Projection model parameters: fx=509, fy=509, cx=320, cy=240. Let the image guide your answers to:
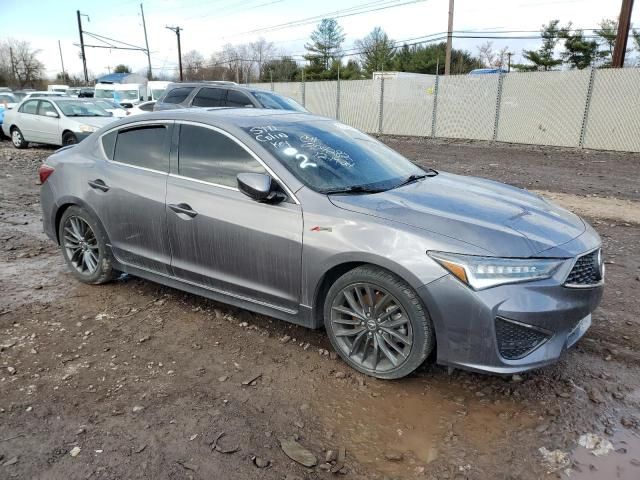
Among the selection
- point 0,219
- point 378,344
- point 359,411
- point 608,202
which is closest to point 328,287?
point 378,344

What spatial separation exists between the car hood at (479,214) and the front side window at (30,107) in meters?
14.1

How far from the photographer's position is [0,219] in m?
7.44

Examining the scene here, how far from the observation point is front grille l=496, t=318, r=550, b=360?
2.78 meters

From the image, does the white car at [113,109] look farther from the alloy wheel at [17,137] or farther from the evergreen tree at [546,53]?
the evergreen tree at [546,53]

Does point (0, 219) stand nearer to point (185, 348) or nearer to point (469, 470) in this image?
point (185, 348)

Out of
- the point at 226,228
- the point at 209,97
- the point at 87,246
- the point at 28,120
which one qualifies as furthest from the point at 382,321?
the point at 28,120

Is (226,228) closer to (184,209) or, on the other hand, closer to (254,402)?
(184,209)

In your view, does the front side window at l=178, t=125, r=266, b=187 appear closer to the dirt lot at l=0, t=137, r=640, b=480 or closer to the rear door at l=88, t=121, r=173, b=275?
the rear door at l=88, t=121, r=173, b=275

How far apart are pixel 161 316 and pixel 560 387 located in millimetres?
3021

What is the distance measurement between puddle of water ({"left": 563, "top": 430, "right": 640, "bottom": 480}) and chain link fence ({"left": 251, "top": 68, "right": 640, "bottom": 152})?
15402mm

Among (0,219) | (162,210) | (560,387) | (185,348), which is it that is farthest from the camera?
(0,219)

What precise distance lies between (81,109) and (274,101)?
6240mm

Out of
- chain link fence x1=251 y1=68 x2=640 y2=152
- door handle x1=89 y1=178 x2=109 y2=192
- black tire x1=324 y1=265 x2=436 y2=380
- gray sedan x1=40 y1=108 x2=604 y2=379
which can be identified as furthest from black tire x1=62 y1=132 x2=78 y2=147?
chain link fence x1=251 y1=68 x2=640 y2=152

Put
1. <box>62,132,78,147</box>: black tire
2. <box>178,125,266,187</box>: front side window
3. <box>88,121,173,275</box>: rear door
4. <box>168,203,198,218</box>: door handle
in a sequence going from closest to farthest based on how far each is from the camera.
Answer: <box>178,125,266,187</box>: front side window < <box>168,203,198,218</box>: door handle < <box>88,121,173,275</box>: rear door < <box>62,132,78,147</box>: black tire
